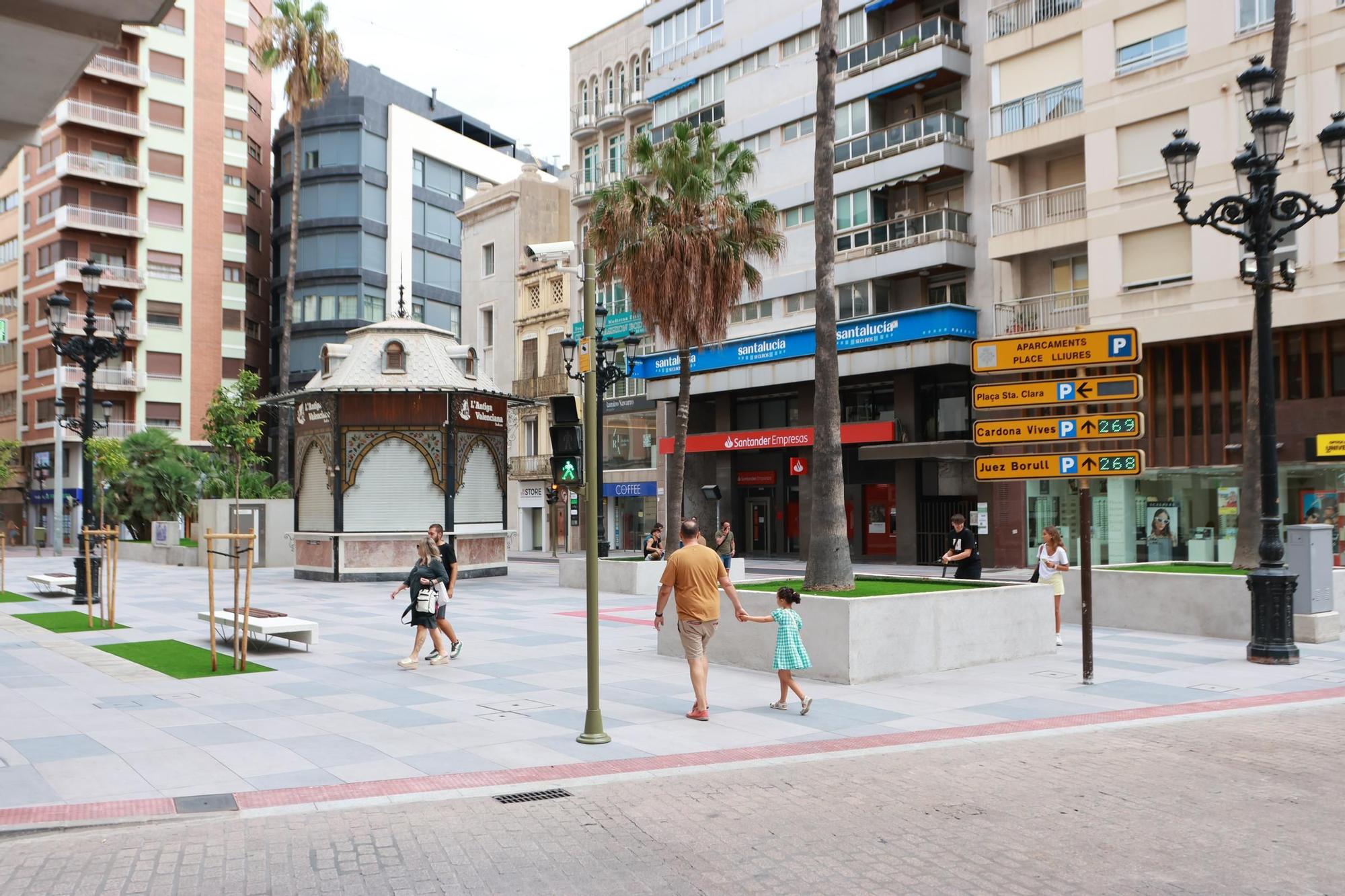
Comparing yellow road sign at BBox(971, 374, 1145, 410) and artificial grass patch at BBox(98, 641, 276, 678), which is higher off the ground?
yellow road sign at BBox(971, 374, 1145, 410)

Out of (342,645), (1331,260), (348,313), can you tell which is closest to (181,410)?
(348,313)

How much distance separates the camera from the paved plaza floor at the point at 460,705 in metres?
8.78

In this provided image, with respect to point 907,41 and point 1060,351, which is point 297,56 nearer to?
point 907,41

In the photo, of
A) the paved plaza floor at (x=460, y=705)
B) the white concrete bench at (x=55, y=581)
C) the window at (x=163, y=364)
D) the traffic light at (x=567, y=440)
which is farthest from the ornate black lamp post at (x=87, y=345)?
the window at (x=163, y=364)

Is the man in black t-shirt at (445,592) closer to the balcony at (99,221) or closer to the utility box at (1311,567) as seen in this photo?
the utility box at (1311,567)

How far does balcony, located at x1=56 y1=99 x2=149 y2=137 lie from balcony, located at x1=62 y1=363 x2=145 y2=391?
1289 centimetres

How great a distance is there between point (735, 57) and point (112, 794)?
40.4 metres

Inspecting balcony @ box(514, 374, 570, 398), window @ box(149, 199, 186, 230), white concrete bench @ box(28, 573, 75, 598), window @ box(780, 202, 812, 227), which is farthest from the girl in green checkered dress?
window @ box(149, 199, 186, 230)

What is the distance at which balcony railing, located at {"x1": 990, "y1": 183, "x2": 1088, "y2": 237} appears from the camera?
3300 centimetres

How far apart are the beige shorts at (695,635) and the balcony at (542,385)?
42.2 m

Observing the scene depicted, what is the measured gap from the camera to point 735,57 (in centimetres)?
4366

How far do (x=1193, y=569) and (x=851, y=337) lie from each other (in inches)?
776

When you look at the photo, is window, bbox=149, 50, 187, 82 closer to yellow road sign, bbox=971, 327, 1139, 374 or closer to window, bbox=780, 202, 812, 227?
window, bbox=780, 202, 812, 227

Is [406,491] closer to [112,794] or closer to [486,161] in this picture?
[112,794]
